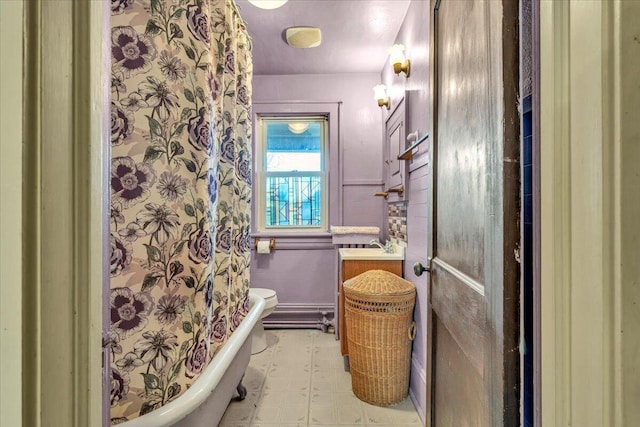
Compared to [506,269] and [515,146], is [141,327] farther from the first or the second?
[515,146]

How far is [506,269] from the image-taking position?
2.08ft

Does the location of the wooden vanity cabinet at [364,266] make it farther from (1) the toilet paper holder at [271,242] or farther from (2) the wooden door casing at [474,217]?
(1) the toilet paper holder at [271,242]

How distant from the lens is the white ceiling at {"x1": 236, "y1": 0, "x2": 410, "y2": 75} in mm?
2057

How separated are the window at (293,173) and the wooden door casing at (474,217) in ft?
6.85

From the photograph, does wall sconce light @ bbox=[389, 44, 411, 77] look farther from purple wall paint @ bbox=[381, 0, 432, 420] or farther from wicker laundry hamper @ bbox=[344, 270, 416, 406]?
wicker laundry hamper @ bbox=[344, 270, 416, 406]

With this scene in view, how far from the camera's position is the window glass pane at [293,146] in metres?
3.21

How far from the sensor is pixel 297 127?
10.6ft

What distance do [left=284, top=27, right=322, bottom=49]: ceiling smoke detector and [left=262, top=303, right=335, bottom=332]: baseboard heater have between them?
2.38 m

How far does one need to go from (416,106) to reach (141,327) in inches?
72.8

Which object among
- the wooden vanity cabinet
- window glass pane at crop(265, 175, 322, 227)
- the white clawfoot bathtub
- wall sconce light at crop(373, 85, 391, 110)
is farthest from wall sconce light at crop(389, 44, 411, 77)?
the white clawfoot bathtub

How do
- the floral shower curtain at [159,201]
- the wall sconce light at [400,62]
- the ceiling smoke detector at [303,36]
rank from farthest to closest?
the ceiling smoke detector at [303,36]
the wall sconce light at [400,62]
the floral shower curtain at [159,201]
